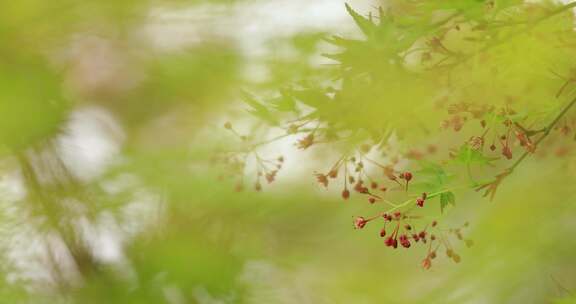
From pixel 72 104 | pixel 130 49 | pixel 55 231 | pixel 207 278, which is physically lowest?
pixel 207 278

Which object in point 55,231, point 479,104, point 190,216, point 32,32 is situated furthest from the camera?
point 190,216

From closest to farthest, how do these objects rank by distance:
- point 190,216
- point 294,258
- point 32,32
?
point 32,32
point 190,216
point 294,258

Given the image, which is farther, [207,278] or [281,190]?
[281,190]

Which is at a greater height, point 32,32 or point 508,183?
point 32,32

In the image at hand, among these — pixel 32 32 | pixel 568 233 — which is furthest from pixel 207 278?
pixel 568 233

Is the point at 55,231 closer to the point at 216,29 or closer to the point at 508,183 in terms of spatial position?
the point at 216,29

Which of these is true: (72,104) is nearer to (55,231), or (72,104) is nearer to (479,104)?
(55,231)

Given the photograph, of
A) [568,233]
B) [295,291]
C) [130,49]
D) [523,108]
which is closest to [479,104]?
[523,108]
